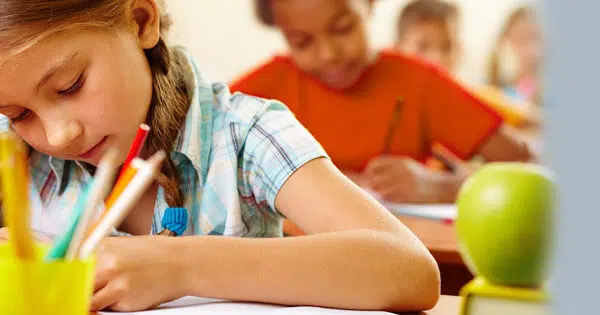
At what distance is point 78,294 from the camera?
1.47ft

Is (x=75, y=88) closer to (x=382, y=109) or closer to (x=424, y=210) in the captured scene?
(x=424, y=210)

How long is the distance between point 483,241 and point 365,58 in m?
1.53

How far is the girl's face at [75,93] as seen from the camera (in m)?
0.72

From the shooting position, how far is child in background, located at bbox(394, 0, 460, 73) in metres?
3.45

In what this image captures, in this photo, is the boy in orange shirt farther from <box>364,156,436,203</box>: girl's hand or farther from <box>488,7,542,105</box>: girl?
<box>488,7,542,105</box>: girl

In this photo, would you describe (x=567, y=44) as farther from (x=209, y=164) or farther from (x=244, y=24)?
(x=244, y=24)

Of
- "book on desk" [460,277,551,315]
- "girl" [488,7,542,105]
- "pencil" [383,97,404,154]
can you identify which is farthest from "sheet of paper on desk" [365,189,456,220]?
"girl" [488,7,542,105]

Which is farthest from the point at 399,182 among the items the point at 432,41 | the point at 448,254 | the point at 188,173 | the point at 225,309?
the point at 432,41

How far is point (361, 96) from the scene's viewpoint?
2.02m

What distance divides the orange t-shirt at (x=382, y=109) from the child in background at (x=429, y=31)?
1392 mm

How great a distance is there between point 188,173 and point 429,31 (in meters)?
2.74

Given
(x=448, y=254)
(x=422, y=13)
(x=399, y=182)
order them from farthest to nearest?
(x=422, y=13), (x=399, y=182), (x=448, y=254)

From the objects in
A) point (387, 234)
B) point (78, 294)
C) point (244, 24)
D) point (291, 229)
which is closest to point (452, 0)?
point (244, 24)

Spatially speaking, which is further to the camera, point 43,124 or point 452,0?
point 452,0
